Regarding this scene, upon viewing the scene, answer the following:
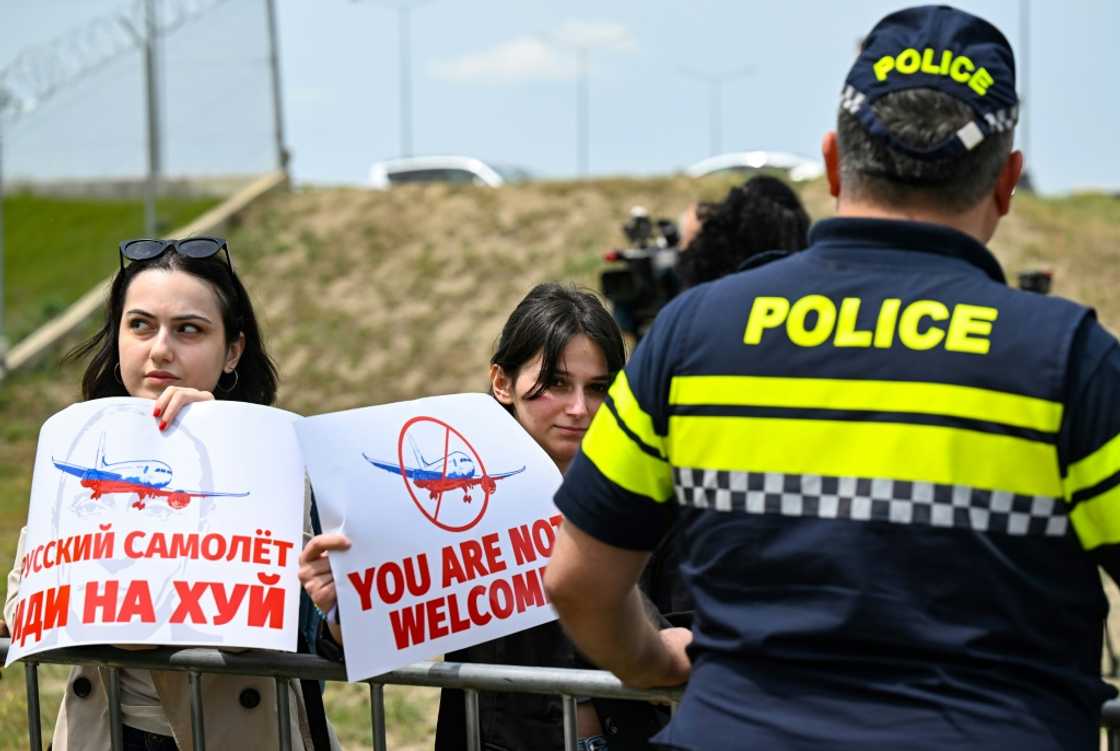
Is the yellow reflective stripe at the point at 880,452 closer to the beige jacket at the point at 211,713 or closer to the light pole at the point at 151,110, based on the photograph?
the beige jacket at the point at 211,713

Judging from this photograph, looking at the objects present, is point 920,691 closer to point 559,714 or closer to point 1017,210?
point 559,714

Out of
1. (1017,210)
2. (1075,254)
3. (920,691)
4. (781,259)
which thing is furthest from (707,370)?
(1017,210)

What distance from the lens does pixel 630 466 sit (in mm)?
1798

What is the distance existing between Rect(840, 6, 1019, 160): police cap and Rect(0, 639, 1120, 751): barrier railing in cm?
99

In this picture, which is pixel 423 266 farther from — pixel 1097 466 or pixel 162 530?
pixel 1097 466

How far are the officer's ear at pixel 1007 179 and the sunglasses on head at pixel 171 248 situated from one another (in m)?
1.70

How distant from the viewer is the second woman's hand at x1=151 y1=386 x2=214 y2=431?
8.50 ft

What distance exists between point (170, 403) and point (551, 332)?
0.78 m

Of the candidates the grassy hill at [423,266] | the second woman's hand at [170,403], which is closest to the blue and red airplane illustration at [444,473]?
the second woman's hand at [170,403]

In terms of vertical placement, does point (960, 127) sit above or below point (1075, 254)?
above

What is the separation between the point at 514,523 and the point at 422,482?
0.20 metres

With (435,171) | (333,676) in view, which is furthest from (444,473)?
(435,171)

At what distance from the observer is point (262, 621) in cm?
247

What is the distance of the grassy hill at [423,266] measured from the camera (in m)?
14.7
